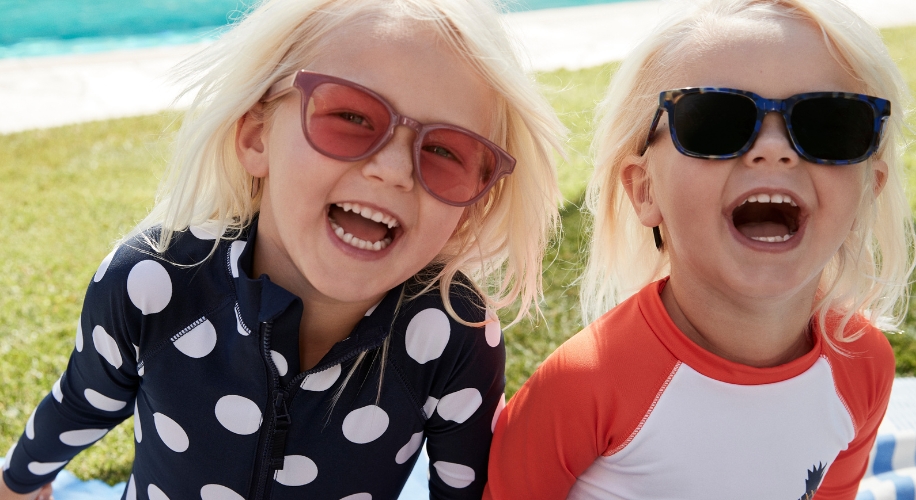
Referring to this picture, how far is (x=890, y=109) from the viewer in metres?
1.69

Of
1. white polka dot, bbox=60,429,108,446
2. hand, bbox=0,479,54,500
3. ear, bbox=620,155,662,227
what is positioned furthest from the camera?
hand, bbox=0,479,54,500

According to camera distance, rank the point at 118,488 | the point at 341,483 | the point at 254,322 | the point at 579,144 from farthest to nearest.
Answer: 1. the point at 579,144
2. the point at 118,488
3. the point at 341,483
4. the point at 254,322

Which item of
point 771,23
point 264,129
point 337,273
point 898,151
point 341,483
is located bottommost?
point 341,483

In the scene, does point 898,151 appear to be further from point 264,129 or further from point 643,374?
point 264,129

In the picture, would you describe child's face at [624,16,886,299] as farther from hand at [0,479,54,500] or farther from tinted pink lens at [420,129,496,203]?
hand at [0,479,54,500]

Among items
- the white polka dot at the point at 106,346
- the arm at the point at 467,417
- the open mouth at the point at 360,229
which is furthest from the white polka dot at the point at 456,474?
the white polka dot at the point at 106,346

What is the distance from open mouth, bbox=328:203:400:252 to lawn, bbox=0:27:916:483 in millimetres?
508

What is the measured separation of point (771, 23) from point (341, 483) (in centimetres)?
141

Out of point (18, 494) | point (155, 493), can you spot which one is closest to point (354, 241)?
point (155, 493)

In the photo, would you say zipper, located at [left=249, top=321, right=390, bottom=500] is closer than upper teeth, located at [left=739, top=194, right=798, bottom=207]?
No

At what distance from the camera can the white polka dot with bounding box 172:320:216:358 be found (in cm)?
183

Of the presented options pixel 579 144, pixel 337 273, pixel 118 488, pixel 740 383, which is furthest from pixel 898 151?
pixel 579 144

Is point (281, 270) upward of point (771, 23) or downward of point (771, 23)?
downward

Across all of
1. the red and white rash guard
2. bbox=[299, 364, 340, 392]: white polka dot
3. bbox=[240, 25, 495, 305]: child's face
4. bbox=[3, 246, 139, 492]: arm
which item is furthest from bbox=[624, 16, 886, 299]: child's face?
bbox=[3, 246, 139, 492]: arm
